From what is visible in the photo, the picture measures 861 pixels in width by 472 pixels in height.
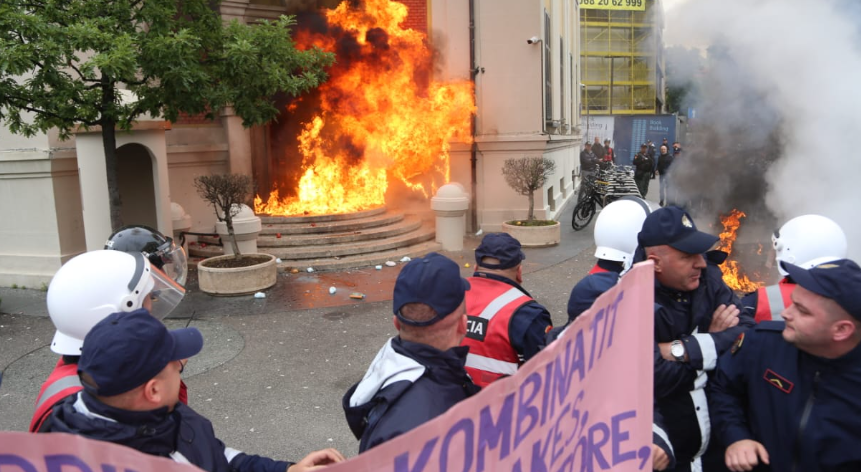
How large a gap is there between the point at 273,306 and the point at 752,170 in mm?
6850

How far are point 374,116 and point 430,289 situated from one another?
12.7 metres

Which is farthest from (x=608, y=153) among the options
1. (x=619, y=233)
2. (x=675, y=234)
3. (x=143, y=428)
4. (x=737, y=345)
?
(x=143, y=428)

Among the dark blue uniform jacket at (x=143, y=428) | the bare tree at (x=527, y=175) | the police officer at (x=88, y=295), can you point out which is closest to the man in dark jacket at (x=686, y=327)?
the dark blue uniform jacket at (x=143, y=428)

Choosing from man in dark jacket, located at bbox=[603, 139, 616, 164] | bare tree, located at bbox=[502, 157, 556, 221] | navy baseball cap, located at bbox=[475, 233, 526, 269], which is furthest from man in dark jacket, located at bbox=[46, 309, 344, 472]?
man in dark jacket, located at bbox=[603, 139, 616, 164]

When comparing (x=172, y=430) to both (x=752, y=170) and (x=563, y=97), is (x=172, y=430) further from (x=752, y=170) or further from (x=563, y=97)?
(x=563, y=97)

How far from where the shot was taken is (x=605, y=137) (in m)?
30.9

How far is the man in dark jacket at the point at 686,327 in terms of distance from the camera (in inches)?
105

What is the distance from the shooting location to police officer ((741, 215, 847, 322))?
128 inches

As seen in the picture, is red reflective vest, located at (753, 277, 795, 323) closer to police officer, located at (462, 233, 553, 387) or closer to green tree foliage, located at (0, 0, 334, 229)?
police officer, located at (462, 233, 553, 387)

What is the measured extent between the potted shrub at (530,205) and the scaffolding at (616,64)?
27737mm

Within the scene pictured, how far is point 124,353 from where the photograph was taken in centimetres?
183

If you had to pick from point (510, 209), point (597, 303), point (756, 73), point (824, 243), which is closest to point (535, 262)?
point (510, 209)

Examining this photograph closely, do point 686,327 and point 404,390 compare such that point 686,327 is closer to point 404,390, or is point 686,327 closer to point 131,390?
point 404,390

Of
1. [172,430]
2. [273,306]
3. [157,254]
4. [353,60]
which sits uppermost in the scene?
[353,60]
